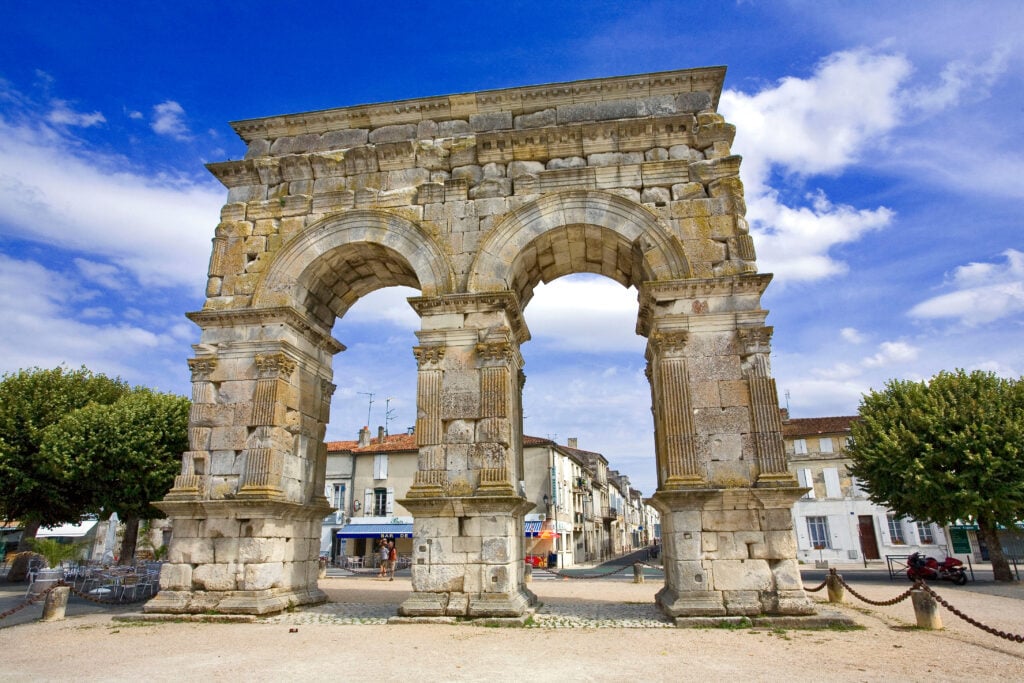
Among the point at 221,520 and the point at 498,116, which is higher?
the point at 498,116

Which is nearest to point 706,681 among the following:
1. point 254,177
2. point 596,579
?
point 254,177

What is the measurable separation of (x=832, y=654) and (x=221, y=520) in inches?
358

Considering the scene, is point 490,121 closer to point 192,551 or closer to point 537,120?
point 537,120

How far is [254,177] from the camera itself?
13.0m

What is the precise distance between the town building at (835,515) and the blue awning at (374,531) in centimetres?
2024

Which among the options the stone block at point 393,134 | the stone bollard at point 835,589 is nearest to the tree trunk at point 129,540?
the stone block at point 393,134

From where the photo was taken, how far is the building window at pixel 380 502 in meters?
31.2

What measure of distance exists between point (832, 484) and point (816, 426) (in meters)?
3.32

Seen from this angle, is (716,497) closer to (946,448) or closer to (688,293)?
(688,293)

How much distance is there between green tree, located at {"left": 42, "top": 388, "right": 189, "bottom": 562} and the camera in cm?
1711

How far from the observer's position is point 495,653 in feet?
24.1

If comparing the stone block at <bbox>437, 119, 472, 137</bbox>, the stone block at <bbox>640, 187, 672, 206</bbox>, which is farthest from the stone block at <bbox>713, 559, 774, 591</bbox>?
the stone block at <bbox>437, 119, 472, 137</bbox>

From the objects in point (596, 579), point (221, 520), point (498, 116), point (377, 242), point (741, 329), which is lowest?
point (596, 579)

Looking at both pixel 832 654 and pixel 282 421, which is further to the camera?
pixel 282 421
